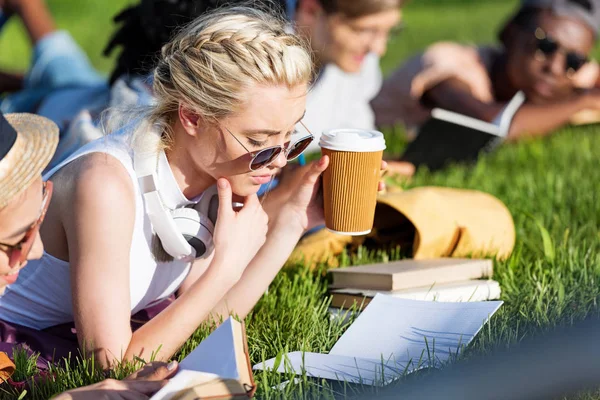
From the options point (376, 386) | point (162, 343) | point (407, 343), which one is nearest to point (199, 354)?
point (162, 343)

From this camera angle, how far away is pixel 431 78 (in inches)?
249

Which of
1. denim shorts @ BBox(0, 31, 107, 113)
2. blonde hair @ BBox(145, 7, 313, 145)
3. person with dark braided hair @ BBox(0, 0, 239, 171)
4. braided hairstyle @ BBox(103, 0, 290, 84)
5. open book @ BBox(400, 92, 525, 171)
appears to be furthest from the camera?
denim shorts @ BBox(0, 31, 107, 113)

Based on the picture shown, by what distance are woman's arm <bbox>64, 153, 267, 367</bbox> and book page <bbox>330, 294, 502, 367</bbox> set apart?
1.56 ft

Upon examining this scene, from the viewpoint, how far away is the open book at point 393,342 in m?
2.59

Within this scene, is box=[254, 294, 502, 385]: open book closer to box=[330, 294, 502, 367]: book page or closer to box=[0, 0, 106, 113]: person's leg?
box=[330, 294, 502, 367]: book page

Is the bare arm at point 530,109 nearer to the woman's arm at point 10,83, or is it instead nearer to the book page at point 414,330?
the woman's arm at point 10,83

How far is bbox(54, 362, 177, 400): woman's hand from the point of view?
2.24 metres

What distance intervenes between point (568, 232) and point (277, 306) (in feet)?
4.88

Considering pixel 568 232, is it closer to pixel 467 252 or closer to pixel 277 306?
pixel 467 252

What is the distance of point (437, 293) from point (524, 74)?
325 centimetres

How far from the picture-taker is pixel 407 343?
9.18ft

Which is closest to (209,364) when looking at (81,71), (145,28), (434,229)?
(434,229)

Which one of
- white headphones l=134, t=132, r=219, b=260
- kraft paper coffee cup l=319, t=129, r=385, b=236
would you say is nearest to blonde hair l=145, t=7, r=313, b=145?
white headphones l=134, t=132, r=219, b=260

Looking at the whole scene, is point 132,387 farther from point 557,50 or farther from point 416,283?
point 557,50
